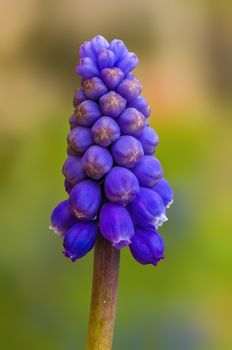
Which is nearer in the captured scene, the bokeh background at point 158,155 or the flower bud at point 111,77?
the flower bud at point 111,77

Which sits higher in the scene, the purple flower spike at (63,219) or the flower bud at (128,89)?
the flower bud at (128,89)

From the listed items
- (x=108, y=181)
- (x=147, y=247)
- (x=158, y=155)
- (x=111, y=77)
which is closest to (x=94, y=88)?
(x=111, y=77)

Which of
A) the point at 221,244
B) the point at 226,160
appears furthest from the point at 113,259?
the point at 226,160

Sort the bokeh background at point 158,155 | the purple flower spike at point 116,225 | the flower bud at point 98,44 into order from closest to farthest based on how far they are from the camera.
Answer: the purple flower spike at point 116,225
the flower bud at point 98,44
the bokeh background at point 158,155

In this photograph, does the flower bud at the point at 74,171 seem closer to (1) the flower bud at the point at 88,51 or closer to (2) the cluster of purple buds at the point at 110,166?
(2) the cluster of purple buds at the point at 110,166

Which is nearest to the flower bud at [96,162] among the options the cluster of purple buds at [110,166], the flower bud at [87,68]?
the cluster of purple buds at [110,166]

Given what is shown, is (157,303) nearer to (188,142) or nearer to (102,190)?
(188,142)
